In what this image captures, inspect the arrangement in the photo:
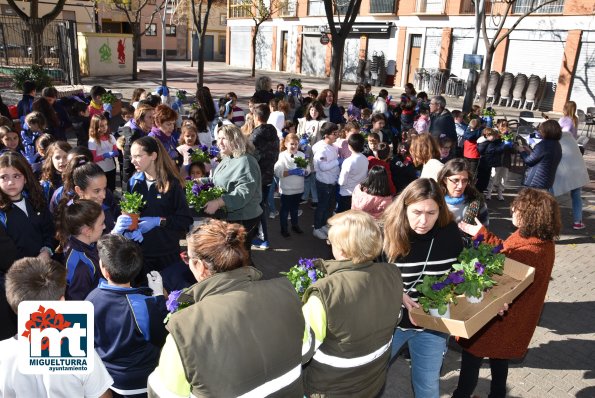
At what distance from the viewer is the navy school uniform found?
15.3 ft

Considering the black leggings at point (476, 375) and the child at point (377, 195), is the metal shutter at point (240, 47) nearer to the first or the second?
the child at point (377, 195)

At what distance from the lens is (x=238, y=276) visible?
2.47 metres

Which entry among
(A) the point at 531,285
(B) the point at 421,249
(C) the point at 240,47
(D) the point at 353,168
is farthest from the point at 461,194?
(C) the point at 240,47

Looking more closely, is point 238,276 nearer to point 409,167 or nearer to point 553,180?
point 409,167

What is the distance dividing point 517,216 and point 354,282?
1.99 meters

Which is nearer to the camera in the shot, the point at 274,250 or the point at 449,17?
the point at 274,250

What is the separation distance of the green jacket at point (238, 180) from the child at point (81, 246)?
1667 millimetres

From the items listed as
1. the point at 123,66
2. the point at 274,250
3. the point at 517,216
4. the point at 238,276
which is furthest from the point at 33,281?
the point at 123,66

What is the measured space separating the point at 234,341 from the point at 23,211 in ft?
10.7

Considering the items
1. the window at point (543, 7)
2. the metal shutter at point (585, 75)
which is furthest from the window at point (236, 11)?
the metal shutter at point (585, 75)

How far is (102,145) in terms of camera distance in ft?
25.1

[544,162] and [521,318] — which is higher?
[544,162]

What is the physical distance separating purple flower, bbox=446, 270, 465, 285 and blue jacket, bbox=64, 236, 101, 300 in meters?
2.69

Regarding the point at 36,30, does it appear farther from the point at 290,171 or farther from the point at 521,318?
the point at 521,318
